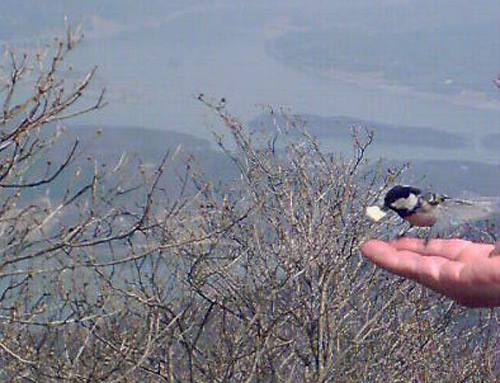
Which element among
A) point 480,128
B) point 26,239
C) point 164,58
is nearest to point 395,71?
point 480,128

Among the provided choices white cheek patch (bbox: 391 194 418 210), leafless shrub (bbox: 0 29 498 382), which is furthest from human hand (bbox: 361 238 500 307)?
leafless shrub (bbox: 0 29 498 382)

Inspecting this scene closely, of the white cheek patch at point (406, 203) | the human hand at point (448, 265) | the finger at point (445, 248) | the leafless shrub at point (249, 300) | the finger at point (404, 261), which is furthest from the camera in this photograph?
the leafless shrub at point (249, 300)

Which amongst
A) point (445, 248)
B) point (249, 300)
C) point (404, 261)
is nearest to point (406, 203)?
point (445, 248)

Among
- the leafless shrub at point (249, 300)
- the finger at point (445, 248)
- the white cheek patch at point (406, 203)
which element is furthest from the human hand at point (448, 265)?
the leafless shrub at point (249, 300)

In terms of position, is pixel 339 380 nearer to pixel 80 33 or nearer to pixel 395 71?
pixel 80 33

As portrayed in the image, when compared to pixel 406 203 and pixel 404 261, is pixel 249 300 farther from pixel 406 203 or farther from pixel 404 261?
pixel 404 261

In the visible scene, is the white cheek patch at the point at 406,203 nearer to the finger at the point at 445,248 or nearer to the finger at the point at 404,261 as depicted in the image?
the finger at the point at 445,248
